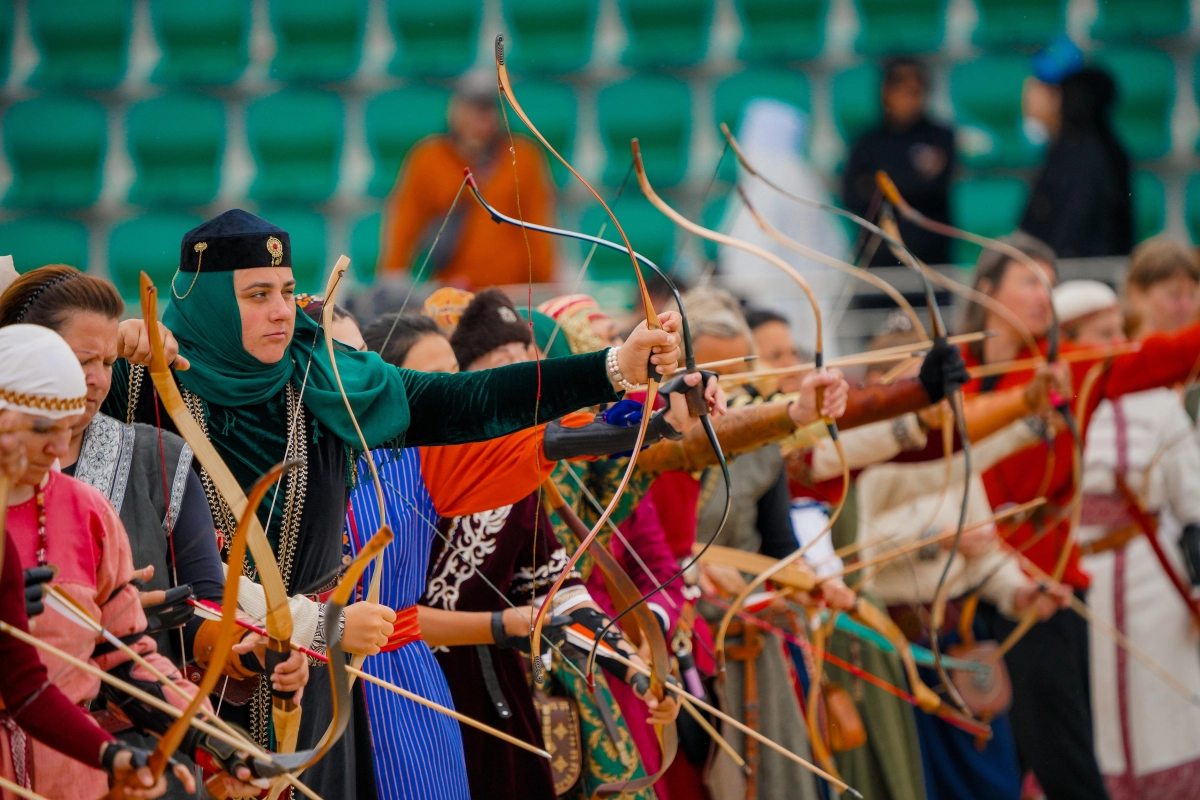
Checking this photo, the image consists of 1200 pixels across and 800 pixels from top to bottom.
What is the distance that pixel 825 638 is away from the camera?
3453 millimetres

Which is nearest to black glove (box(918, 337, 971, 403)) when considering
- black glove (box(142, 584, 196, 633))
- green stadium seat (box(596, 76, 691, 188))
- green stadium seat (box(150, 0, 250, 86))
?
black glove (box(142, 584, 196, 633))

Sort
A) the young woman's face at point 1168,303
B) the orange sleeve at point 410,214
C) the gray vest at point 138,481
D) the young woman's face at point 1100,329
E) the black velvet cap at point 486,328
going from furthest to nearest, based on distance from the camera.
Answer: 1. the orange sleeve at point 410,214
2. the young woman's face at point 1168,303
3. the young woman's face at point 1100,329
4. the black velvet cap at point 486,328
5. the gray vest at point 138,481

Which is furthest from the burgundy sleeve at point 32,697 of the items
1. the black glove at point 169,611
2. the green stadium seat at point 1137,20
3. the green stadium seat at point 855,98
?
the green stadium seat at point 1137,20

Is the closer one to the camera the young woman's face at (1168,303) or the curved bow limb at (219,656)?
the curved bow limb at (219,656)

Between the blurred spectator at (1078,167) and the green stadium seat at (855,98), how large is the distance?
96 cm

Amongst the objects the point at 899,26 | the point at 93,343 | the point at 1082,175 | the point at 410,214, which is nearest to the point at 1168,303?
the point at 1082,175

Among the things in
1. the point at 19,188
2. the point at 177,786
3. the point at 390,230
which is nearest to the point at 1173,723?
the point at 177,786

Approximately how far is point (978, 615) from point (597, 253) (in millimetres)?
3319

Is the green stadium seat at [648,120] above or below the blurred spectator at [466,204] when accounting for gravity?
above

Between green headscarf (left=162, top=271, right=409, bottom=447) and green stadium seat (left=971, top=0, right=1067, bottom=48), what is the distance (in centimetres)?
570

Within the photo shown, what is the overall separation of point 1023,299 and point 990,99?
10.8ft

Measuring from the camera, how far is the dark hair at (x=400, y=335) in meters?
2.49

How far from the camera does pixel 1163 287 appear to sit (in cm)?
445

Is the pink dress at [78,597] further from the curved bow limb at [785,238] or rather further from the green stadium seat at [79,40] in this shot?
the green stadium seat at [79,40]
